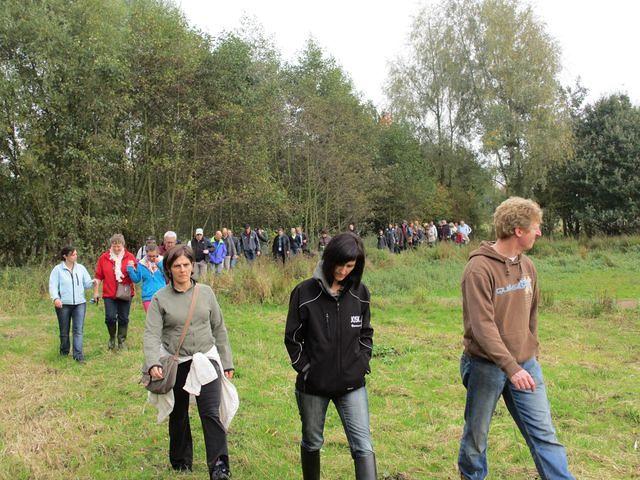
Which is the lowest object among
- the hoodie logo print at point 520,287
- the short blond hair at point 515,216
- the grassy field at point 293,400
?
the grassy field at point 293,400

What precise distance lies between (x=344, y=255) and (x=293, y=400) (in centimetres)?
348

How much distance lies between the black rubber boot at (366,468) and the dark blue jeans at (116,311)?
642 cm

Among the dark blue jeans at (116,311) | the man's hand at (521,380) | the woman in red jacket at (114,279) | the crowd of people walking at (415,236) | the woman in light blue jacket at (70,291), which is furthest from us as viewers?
the crowd of people walking at (415,236)

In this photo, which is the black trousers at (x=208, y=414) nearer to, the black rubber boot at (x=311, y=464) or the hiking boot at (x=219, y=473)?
the hiking boot at (x=219, y=473)

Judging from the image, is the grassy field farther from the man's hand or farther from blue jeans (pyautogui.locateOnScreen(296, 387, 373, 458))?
the man's hand

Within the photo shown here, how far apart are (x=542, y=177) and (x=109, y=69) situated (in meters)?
23.1

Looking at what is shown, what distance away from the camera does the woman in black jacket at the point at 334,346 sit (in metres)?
3.69

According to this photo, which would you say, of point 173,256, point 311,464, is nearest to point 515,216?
point 311,464

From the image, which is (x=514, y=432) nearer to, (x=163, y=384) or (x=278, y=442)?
(x=278, y=442)

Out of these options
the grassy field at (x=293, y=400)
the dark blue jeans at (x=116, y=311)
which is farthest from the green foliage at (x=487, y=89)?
the dark blue jeans at (x=116, y=311)

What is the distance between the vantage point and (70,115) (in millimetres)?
18812

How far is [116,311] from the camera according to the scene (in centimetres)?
929

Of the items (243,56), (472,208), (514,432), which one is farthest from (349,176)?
(514,432)

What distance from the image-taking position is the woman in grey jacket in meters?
4.37
